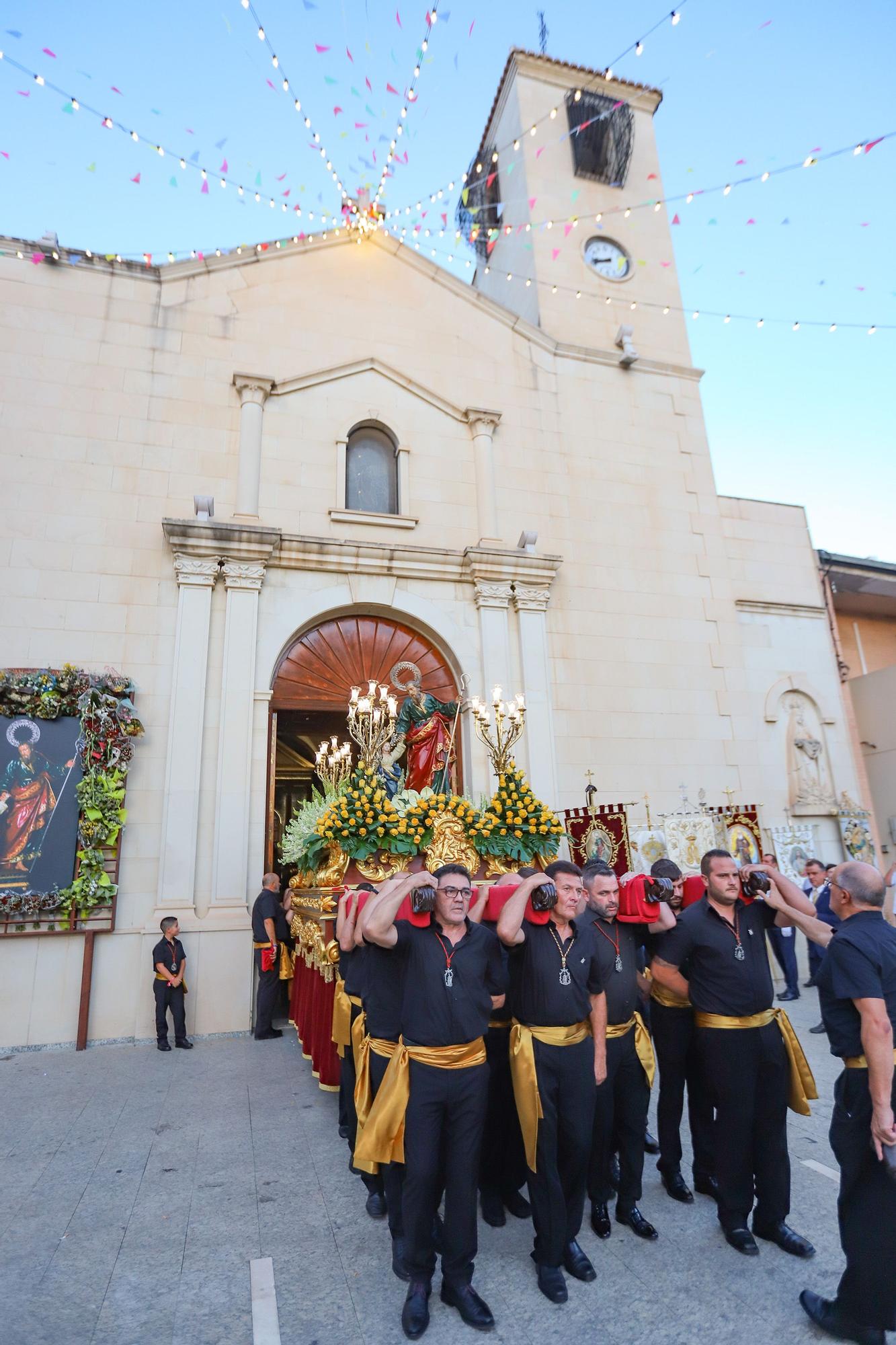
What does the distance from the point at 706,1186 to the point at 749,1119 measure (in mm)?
905

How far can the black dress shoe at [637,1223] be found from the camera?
4.00m

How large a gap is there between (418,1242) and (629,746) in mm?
9092

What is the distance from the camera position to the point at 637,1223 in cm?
405

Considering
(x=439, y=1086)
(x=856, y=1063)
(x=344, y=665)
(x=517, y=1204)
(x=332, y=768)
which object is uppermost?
(x=344, y=665)

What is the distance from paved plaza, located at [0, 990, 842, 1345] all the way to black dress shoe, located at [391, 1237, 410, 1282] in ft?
0.19

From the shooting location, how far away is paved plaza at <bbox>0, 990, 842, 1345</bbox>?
3250 millimetres

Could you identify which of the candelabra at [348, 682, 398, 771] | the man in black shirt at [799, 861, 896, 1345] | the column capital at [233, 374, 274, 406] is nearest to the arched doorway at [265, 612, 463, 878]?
the candelabra at [348, 682, 398, 771]

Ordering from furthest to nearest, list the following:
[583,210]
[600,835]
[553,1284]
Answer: [583,210] < [600,835] < [553,1284]

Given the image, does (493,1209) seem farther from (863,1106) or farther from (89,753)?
(89,753)

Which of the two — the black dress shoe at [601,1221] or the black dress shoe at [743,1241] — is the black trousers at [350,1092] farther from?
the black dress shoe at [743,1241]

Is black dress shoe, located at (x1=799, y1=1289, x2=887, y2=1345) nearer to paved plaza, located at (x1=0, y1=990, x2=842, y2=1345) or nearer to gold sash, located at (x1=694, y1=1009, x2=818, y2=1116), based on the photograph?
paved plaza, located at (x1=0, y1=990, x2=842, y2=1345)

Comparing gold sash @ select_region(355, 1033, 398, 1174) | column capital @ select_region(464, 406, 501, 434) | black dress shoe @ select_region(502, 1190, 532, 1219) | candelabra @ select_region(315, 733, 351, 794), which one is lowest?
black dress shoe @ select_region(502, 1190, 532, 1219)

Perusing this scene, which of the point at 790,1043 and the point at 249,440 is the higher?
the point at 249,440

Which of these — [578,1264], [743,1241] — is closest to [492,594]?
[743,1241]
